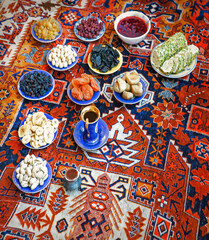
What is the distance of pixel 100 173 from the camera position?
2.43 meters

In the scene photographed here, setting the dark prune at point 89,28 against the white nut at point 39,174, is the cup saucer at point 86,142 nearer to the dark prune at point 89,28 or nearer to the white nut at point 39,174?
the white nut at point 39,174

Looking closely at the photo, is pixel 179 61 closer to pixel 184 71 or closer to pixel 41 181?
pixel 184 71

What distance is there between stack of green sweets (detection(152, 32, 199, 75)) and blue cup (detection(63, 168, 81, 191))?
61.7 inches

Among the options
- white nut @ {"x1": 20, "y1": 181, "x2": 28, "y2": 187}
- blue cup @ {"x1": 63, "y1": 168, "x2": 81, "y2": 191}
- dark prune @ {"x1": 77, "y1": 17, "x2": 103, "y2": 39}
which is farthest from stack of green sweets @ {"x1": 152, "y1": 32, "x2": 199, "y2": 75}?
white nut @ {"x1": 20, "y1": 181, "x2": 28, "y2": 187}

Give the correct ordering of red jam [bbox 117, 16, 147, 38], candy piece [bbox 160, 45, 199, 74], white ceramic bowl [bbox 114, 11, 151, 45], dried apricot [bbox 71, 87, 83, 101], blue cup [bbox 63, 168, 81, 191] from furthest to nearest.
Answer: red jam [bbox 117, 16, 147, 38], white ceramic bowl [bbox 114, 11, 151, 45], candy piece [bbox 160, 45, 199, 74], dried apricot [bbox 71, 87, 83, 101], blue cup [bbox 63, 168, 81, 191]

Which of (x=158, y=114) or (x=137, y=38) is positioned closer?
(x=158, y=114)

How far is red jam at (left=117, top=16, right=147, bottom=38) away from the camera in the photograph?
10.6 ft

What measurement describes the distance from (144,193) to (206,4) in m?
2.86

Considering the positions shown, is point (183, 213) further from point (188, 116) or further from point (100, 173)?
point (188, 116)

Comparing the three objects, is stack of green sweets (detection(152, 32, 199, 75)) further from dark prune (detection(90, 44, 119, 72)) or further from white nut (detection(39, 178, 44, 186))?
white nut (detection(39, 178, 44, 186))

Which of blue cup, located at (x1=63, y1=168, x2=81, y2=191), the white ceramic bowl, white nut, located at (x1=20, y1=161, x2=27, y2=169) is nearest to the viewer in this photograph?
blue cup, located at (x1=63, y1=168, x2=81, y2=191)

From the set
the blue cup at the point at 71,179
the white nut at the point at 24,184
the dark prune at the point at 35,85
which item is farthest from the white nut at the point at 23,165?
the dark prune at the point at 35,85

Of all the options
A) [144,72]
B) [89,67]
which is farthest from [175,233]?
[89,67]

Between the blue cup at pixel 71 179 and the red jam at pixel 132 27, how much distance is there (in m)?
1.90
